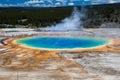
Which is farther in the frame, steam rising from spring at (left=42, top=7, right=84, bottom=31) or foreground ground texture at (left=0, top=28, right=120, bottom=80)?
steam rising from spring at (left=42, top=7, right=84, bottom=31)

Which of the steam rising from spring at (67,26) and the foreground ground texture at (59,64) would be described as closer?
the foreground ground texture at (59,64)

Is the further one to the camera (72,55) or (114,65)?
(72,55)

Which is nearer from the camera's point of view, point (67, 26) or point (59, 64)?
point (59, 64)

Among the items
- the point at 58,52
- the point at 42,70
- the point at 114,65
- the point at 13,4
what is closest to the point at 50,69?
the point at 42,70

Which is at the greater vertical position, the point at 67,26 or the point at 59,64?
the point at 59,64

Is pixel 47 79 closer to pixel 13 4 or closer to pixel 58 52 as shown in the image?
pixel 58 52

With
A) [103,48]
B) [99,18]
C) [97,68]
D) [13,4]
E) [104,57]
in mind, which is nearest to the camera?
[97,68]

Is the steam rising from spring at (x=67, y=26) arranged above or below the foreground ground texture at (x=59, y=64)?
below

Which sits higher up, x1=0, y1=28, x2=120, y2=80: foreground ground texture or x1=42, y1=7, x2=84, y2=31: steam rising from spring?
x1=0, y1=28, x2=120, y2=80: foreground ground texture
